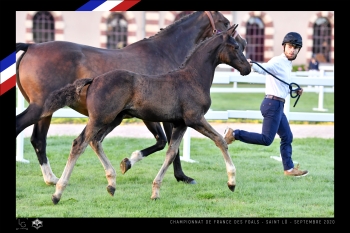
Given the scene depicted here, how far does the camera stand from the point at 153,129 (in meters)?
7.98

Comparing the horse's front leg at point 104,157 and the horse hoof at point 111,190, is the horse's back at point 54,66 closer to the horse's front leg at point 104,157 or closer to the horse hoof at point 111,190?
the horse's front leg at point 104,157

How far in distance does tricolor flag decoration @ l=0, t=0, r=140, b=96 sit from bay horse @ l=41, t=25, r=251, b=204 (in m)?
0.57

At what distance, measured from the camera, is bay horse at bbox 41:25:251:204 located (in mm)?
6457

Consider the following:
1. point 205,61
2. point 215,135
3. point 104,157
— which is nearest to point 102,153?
point 104,157

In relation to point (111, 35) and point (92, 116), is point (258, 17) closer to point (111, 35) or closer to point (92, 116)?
point (111, 35)

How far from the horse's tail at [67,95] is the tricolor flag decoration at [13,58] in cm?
52

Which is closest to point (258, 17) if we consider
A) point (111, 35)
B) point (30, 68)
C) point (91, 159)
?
point (111, 35)

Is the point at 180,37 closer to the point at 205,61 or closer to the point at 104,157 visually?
the point at 205,61

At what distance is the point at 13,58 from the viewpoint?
6910 millimetres

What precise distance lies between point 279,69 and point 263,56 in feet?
79.7

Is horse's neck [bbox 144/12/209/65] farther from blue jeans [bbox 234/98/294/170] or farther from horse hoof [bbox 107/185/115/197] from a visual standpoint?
horse hoof [bbox 107/185/115/197]

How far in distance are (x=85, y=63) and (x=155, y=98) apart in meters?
1.22

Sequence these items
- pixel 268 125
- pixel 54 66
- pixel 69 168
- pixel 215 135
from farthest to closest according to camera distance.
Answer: pixel 268 125, pixel 54 66, pixel 215 135, pixel 69 168
